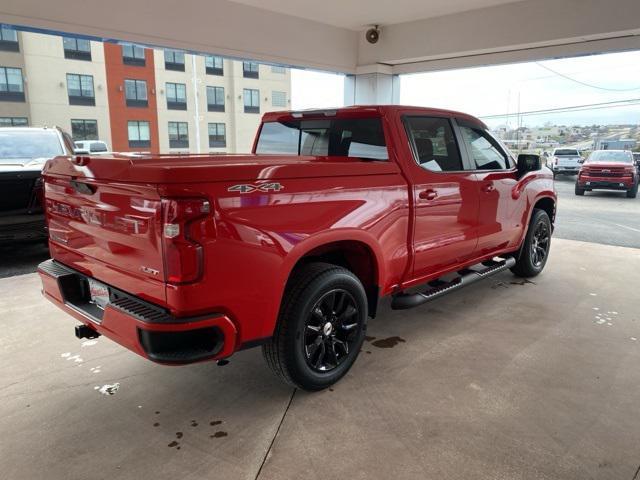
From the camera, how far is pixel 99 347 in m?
3.41

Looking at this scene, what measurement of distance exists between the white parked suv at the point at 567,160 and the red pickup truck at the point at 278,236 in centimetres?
1803

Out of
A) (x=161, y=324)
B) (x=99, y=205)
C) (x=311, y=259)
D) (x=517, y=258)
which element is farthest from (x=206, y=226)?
(x=517, y=258)

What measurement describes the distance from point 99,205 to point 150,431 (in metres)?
1.21

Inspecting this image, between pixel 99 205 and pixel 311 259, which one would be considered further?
pixel 311 259

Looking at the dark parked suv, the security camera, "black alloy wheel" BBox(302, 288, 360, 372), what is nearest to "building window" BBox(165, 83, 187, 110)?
the security camera

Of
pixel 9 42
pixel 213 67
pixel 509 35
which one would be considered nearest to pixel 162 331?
pixel 509 35

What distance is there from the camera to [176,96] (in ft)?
74.7

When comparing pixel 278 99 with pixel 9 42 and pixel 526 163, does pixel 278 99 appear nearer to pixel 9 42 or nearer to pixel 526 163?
pixel 9 42

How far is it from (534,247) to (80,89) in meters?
20.4

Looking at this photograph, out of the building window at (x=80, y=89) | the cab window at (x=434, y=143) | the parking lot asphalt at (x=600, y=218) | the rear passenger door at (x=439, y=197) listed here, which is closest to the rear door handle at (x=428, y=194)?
the rear passenger door at (x=439, y=197)

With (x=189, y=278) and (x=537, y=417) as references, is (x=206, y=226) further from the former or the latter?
(x=537, y=417)

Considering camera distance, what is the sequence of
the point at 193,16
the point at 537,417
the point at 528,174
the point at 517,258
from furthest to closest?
the point at 193,16 < the point at 517,258 < the point at 528,174 < the point at 537,417

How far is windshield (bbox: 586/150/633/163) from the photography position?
45.4 ft

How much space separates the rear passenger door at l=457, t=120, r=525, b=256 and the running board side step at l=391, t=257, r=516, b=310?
17 centimetres
